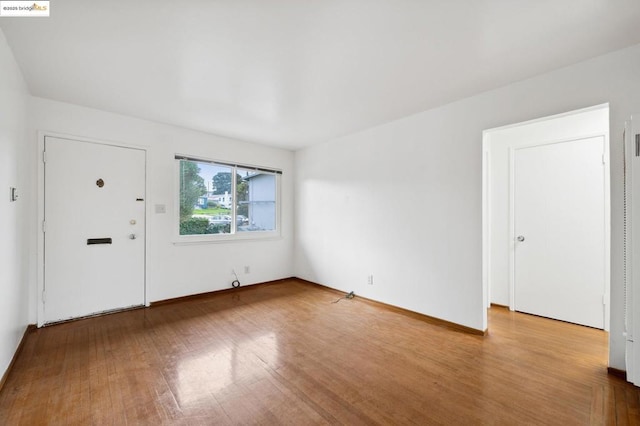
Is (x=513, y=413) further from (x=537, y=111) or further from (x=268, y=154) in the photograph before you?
(x=268, y=154)

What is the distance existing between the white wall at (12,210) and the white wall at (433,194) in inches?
146

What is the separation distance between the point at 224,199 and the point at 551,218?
15.5 ft

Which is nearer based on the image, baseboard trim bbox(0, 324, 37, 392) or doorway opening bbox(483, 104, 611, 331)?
baseboard trim bbox(0, 324, 37, 392)

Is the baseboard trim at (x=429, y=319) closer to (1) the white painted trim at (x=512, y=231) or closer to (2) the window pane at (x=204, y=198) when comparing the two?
(1) the white painted trim at (x=512, y=231)

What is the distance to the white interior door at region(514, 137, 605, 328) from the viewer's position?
310 cm

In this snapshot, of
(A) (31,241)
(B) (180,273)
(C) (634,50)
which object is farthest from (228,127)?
(C) (634,50)

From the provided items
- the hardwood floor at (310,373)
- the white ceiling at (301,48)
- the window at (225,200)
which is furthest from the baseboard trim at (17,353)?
the white ceiling at (301,48)

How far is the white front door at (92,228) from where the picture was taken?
312cm

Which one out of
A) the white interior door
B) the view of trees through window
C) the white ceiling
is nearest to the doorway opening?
the white interior door

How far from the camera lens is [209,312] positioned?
11.8 feet

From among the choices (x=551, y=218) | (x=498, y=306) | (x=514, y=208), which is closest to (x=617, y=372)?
(x=498, y=306)

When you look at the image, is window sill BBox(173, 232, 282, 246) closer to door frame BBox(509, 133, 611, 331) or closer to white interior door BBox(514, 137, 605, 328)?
door frame BBox(509, 133, 611, 331)

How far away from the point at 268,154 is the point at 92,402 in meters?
4.10

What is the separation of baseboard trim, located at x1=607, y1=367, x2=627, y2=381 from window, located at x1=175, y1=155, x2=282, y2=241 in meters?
4.55
